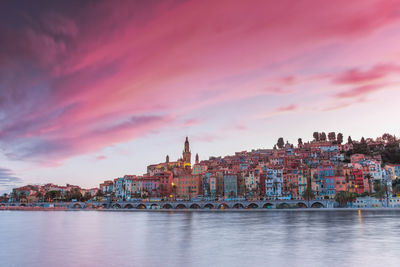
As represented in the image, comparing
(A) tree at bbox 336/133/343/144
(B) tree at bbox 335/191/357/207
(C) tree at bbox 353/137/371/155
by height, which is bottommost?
(B) tree at bbox 335/191/357/207

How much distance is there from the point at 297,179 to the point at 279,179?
22.2 ft

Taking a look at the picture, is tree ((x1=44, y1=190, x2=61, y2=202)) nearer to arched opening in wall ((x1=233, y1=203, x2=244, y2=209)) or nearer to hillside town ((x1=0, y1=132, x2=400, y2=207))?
hillside town ((x1=0, y1=132, x2=400, y2=207))

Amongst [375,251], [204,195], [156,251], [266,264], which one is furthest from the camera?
[204,195]

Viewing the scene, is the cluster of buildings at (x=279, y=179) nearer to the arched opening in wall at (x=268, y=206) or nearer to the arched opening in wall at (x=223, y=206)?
the arched opening in wall at (x=268, y=206)

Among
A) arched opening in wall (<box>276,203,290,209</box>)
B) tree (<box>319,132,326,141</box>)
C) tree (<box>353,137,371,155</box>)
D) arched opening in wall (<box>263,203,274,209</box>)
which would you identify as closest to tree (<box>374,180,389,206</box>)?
arched opening in wall (<box>276,203,290,209</box>)

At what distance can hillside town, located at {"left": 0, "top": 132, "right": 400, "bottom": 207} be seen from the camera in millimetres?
103250

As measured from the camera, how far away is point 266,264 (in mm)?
22219

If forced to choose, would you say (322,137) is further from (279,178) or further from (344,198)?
(344,198)

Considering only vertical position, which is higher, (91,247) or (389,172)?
(389,172)

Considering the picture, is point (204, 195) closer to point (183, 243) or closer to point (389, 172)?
point (389, 172)

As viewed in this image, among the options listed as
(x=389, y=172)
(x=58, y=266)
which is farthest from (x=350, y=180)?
(x=58, y=266)

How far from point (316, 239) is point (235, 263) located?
1403 cm

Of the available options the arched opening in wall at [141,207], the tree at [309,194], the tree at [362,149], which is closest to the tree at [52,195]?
the arched opening in wall at [141,207]

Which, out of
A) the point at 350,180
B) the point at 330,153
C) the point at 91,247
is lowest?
the point at 91,247
